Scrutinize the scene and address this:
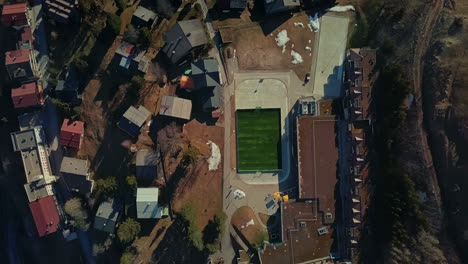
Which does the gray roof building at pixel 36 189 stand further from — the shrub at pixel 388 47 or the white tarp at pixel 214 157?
the shrub at pixel 388 47

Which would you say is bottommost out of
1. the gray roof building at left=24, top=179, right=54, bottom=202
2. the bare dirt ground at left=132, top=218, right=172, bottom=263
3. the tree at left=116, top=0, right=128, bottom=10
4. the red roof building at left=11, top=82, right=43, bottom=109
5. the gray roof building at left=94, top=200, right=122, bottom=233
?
the bare dirt ground at left=132, top=218, right=172, bottom=263

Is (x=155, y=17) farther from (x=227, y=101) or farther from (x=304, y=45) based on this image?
(x=304, y=45)

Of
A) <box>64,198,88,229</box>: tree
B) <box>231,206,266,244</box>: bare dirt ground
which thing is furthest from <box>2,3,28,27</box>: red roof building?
<box>231,206,266,244</box>: bare dirt ground

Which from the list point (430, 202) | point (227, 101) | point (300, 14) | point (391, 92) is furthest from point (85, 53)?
point (430, 202)

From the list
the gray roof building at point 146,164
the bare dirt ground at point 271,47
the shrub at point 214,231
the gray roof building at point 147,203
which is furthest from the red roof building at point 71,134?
the bare dirt ground at point 271,47

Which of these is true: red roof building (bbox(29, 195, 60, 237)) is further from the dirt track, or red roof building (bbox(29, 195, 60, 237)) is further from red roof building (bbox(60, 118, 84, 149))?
the dirt track

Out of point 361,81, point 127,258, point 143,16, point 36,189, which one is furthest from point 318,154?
point 36,189
